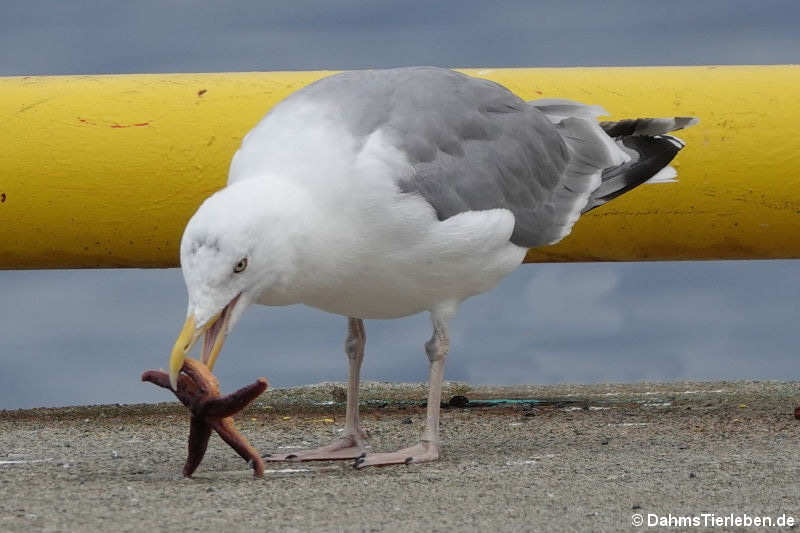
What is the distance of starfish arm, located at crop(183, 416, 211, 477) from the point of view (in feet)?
12.0

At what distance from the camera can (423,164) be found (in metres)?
3.70

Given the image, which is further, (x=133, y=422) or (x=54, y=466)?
(x=133, y=422)

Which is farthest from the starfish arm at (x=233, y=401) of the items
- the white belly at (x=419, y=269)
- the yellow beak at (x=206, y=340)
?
the white belly at (x=419, y=269)

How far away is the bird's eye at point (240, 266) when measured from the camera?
3285 mm

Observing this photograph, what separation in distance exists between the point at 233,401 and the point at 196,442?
23 centimetres

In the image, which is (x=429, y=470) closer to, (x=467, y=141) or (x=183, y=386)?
(x=183, y=386)

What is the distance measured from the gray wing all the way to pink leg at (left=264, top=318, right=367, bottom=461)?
2.10ft

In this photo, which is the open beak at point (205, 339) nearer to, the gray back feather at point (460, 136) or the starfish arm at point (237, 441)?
the starfish arm at point (237, 441)

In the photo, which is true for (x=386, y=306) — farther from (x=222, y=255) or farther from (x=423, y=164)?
(x=222, y=255)

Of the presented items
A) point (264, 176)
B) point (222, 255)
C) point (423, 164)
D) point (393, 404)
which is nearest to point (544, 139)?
point (423, 164)

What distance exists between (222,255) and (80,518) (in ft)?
2.36

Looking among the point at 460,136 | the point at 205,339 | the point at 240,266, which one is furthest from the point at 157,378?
the point at 460,136

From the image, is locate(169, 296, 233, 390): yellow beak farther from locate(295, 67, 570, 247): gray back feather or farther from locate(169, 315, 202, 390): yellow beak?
locate(295, 67, 570, 247): gray back feather

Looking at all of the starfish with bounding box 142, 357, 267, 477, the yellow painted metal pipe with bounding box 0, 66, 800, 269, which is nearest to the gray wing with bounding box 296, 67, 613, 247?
the starfish with bounding box 142, 357, 267, 477
